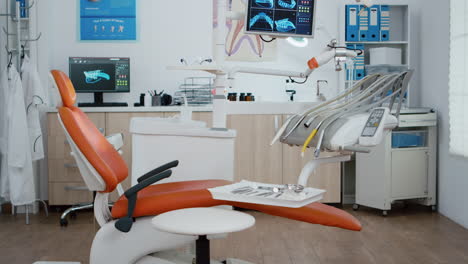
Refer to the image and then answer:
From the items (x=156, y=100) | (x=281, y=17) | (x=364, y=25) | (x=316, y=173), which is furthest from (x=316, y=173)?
(x=281, y=17)

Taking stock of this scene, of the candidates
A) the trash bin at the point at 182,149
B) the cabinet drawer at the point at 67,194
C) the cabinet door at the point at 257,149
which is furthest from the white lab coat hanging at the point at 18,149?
the trash bin at the point at 182,149

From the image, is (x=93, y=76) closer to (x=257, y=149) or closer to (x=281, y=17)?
(x=257, y=149)

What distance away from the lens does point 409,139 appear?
14.9 feet

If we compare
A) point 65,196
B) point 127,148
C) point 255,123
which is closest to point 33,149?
point 65,196

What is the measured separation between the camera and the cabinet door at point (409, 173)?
446 cm

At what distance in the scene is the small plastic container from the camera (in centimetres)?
448

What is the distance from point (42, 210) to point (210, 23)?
8.00 ft

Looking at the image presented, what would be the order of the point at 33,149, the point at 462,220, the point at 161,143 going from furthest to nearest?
1. the point at 33,149
2. the point at 462,220
3. the point at 161,143

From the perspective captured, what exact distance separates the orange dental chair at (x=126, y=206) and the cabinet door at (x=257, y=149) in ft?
7.66

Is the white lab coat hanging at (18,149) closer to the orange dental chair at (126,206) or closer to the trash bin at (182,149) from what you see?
the trash bin at (182,149)

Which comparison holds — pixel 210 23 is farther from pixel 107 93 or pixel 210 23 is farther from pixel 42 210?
pixel 42 210

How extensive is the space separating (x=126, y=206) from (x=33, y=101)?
8.72ft

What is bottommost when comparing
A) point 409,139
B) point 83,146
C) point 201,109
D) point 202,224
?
point 202,224

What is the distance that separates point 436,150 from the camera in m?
4.57
